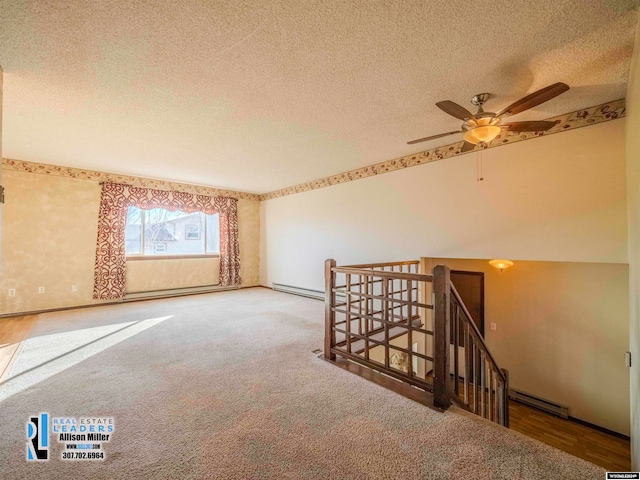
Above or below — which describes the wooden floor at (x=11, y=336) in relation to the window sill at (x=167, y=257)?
below

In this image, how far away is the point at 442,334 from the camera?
1922 mm

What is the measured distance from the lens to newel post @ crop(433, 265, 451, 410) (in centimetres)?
190

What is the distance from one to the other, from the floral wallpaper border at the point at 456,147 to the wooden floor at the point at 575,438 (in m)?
3.85

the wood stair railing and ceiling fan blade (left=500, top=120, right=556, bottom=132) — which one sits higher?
ceiling fan blade (left=500, top=120, right=556, bottom=132)

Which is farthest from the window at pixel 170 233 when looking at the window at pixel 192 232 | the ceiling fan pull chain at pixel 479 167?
the ceiling fan pull chain at pixel 479 167

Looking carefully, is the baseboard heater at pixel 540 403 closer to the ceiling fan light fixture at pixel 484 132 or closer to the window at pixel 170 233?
the ceiling fan light fixture at pixel 484 132

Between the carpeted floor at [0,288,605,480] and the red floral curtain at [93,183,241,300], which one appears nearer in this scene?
the carpeted floor at [0,288,605,480]

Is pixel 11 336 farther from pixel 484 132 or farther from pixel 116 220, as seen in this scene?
pixel 484 132

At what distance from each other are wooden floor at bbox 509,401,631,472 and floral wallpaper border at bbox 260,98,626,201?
12.6ft

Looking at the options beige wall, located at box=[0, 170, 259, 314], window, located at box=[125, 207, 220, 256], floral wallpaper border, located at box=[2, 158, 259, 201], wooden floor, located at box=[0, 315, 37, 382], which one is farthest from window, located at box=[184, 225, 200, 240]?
wooden floor, located at box=[0, 315, 37, 382]

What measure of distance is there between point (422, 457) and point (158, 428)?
1607 millimetres

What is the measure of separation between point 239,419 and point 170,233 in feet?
16.9

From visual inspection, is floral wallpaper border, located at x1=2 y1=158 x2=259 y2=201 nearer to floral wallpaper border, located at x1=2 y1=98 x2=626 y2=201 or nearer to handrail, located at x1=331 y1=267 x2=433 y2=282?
floral wallpaper border, located at x1=2 y1=98 x2=626 y2=201

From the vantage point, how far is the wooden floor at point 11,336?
2652 millimetres
